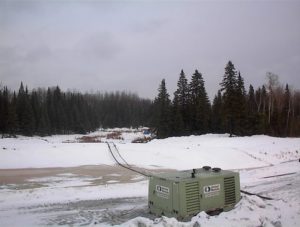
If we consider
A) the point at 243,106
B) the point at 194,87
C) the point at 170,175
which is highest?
the point at 194,87

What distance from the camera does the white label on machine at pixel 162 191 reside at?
380 inches

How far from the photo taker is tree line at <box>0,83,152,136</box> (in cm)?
7844

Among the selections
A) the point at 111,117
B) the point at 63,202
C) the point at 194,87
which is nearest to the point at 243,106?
the point at 194,87

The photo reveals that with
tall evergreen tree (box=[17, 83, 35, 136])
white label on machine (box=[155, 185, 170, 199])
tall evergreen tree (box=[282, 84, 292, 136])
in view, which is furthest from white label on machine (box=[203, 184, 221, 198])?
tall evergreen tree (box=[17, 83, 35, 136])

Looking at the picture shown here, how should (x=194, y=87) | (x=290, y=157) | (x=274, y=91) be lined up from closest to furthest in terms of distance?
(x=290, y=157), (x=194, y=87), (x=274, y=91)

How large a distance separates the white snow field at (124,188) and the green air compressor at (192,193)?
1.18 feet

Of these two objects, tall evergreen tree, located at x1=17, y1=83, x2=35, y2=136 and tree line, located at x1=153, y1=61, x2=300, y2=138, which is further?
tall evergreen tree, located at x1=17, y1=83, x2=35, y2=136

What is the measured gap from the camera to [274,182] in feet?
58.6

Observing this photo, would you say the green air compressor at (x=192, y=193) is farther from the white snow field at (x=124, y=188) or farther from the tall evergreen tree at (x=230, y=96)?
the tall evergreen tree at (x=230, y=96)

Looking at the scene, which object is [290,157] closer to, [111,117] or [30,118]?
[30,118]

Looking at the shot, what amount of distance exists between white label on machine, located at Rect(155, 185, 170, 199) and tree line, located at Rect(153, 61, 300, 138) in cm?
4172

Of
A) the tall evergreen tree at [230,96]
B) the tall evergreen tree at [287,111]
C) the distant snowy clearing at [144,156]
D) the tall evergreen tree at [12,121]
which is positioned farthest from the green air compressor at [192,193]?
the tall evergreen tree at [12,121]

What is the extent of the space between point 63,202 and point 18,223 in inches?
125

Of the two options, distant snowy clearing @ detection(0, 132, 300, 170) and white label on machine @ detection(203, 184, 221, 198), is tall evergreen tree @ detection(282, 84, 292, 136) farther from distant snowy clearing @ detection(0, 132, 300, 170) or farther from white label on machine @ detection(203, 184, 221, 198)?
white label on machine @ detection(203, 184, 221, 198)
